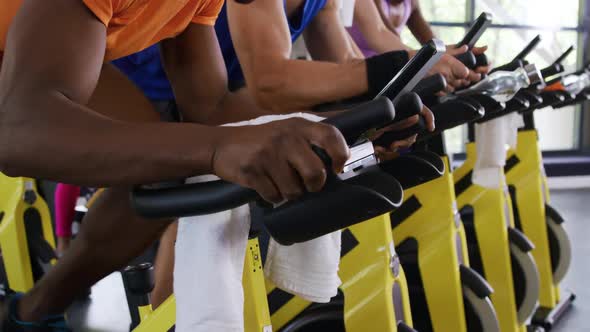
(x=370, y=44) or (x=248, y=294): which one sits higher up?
(x=248, y=294)

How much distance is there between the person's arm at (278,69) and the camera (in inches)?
49.2

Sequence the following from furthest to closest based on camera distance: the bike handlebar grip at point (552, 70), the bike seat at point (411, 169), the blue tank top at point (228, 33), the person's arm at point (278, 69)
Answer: the bike handlebar grip at point (552, 70)
the blue tank top at point (228, 33)
the person's arm at point (278, 69)
the bike seat at point (411, 169)

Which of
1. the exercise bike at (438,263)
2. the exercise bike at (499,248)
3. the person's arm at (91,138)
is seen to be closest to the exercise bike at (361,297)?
A: the exercise bike at (438,263)

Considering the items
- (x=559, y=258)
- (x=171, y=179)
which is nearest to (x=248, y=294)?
(x=171, y=179)

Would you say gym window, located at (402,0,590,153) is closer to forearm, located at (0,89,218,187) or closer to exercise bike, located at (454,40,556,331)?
exercise bike, located at (454,40,556,331)

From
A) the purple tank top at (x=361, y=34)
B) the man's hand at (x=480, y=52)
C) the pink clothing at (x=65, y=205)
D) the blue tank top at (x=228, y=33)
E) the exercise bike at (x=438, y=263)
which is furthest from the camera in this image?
the pink clothing at (x=65, y=205)

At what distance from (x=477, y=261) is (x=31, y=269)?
1.70m

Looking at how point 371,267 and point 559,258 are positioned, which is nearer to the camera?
point 371,267

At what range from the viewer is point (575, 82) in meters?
2.48

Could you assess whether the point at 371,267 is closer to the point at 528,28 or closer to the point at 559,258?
the point at 559,258

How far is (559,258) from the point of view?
2.96 metres

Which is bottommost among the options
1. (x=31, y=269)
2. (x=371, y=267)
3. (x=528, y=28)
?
(x=528, y=28)

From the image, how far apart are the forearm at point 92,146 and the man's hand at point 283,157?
0.04 m

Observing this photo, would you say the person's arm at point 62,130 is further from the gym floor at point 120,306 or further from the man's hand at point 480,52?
the gym floor at point 120,306
